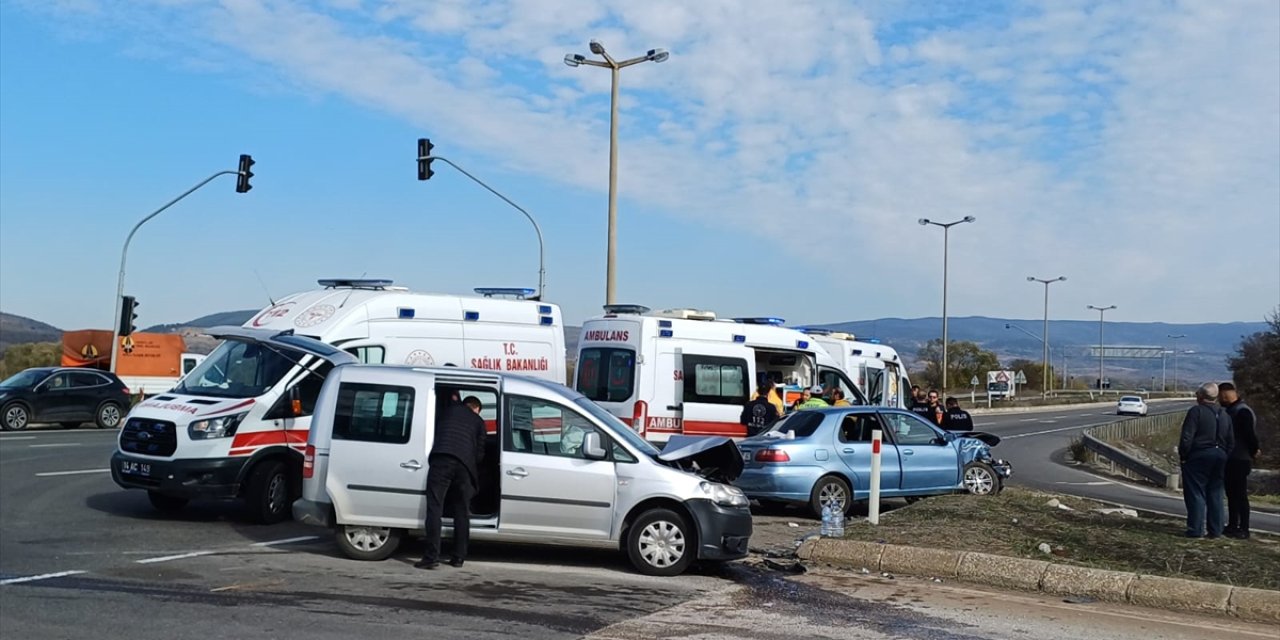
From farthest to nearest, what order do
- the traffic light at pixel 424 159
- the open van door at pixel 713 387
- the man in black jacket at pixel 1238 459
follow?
the traffic light at pixel 424 159 → the open van door at pixel 713 387 → the man in black jacket at pixel 1238 459

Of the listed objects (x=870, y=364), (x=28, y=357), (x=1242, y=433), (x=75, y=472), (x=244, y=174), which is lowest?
(x=75, y=472)

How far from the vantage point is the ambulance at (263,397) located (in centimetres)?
1273

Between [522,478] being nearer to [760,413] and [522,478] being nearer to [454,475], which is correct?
[454,475]

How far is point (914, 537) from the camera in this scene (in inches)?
455

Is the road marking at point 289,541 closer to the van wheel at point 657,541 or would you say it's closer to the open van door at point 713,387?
the van wheel at point 657,541

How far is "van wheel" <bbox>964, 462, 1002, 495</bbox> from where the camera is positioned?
16797 mm

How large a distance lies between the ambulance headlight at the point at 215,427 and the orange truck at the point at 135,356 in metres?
30.2

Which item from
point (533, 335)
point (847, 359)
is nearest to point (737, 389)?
point (533, 335)

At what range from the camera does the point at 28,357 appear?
200 ft

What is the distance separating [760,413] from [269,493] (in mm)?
6842

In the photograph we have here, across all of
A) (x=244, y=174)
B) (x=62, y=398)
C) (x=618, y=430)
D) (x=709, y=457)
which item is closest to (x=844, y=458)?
(x=709, y=457)

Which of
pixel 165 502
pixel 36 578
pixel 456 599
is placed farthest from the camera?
pixel 165 502

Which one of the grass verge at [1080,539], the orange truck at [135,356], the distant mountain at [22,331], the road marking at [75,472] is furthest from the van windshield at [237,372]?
the distant mountain at [22,331]

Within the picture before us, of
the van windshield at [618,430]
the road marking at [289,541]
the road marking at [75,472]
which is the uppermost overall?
the van windshield at [618,430]
